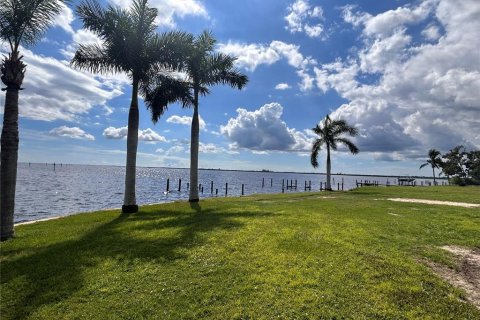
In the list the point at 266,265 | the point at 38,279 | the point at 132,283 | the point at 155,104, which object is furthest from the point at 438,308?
the point at 155,104

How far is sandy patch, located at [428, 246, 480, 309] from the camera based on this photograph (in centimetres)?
584

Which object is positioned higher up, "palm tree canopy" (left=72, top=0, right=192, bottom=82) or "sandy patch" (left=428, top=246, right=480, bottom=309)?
"palm tree canopy" (left=72, top=0, right=192, bottom=82)

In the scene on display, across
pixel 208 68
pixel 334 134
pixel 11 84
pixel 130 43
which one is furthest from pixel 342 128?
pixel 11 84

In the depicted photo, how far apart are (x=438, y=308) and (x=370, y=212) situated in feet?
31.9

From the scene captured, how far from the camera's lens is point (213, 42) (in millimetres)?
21250

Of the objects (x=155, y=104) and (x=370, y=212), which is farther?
(x=155, y=104)

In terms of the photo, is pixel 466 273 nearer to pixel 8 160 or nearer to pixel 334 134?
pixel 8 160

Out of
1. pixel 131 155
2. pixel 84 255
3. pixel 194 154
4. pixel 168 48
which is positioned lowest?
pixel 84 255

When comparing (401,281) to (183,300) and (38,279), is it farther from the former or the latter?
(38,279)

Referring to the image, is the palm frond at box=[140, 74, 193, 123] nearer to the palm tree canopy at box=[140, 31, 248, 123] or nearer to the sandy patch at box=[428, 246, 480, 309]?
the palm tree canopy at box=[140, 31, 248, 123]

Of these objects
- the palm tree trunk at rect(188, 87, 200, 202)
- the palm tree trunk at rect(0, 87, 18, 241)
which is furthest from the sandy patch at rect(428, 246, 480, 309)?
the palm tree trunk at rect(188, 87, 200, 202)

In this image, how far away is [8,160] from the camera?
35.1 ft

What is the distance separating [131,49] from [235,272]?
44.1ft

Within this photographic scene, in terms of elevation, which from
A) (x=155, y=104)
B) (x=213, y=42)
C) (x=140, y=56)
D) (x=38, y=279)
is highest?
(x=213, y=42)
